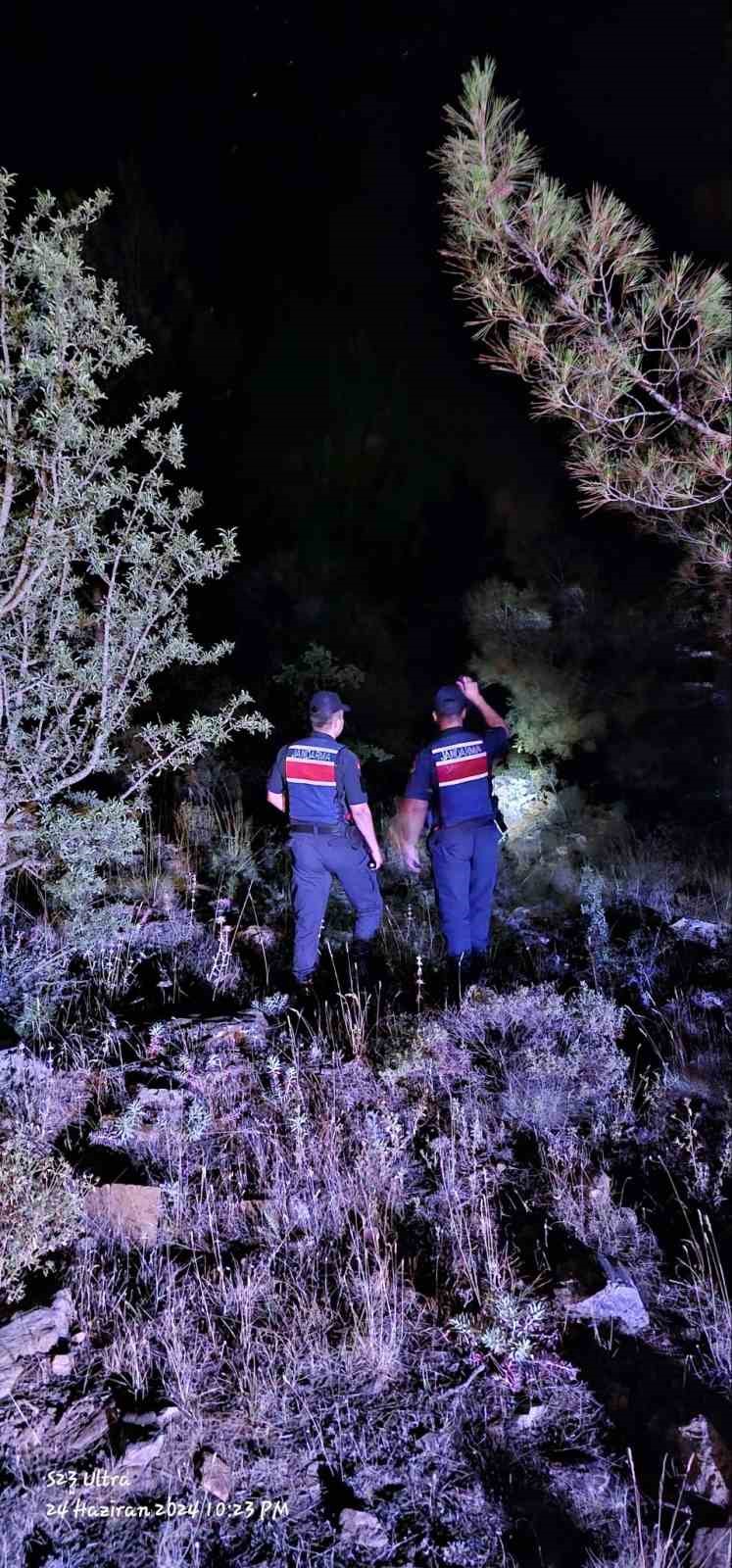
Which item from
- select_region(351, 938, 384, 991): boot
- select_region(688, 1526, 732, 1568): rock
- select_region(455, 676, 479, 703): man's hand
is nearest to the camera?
select_region(688, 1526, 732, 1568): rock

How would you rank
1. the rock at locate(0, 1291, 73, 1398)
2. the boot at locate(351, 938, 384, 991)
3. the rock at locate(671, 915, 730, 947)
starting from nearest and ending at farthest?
the rock at locate(0, 1291, 73, 1398)
the boot at locate(351, 938, 384, 991)
the rock at locate(671, 915, 730, 947)

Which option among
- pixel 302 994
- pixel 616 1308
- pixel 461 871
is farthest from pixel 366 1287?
pixel 461 871

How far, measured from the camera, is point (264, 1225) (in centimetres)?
312

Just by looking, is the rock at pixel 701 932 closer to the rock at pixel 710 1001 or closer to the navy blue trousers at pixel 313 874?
the rock at pixel 710 1001

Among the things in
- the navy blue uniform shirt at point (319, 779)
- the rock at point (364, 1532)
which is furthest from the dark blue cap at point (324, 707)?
the rock at point (364, 1532)

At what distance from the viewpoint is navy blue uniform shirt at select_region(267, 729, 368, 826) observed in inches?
209

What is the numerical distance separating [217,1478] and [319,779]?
142 inches

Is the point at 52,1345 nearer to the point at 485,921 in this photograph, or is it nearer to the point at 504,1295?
the point at 504,1295

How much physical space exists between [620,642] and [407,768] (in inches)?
124

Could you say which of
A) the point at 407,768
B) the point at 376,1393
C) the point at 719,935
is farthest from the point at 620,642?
the point at 376,1393

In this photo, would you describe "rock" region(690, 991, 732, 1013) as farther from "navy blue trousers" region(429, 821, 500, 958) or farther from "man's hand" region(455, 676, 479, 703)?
"man's hand" region(455, 676, 479, 703)

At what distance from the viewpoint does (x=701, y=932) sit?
6.47m

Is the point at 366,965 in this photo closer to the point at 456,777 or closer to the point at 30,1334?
the point at 456,777

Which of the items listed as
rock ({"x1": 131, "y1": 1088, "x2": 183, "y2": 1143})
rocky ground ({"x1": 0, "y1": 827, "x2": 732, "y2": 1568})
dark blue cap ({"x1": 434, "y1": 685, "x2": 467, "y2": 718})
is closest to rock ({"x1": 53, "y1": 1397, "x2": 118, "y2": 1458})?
rocky ground ({"x1": 0, "y1": 827, "x2": 732, "y2": 1568})
